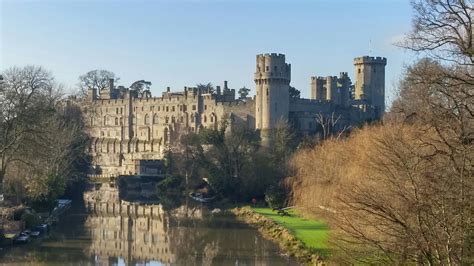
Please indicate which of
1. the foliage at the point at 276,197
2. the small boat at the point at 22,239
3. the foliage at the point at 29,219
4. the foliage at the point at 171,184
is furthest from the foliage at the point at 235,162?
the small boat at the point at 22,239

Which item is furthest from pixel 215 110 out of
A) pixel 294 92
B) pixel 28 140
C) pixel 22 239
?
pixel 22 239

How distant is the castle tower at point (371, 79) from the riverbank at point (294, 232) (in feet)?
120

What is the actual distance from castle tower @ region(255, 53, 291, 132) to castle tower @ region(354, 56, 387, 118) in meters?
13.8

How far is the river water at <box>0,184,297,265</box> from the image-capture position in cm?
2219

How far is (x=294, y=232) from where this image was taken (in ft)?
85.2

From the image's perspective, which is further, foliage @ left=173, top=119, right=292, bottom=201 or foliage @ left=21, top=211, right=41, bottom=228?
foliage @ left=173, top=119, right=292, bottom=201

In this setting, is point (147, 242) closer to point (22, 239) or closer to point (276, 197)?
point (22, 239)

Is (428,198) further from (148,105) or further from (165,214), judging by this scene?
(148,105)

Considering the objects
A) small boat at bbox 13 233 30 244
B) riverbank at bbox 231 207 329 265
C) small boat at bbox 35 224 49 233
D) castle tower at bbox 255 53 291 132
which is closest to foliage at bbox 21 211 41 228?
small boat at bbox 35 224 49 233

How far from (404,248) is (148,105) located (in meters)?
69.0

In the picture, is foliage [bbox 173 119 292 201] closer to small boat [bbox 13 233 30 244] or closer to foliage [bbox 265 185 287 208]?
foliage [bbox 265 185 287 208]

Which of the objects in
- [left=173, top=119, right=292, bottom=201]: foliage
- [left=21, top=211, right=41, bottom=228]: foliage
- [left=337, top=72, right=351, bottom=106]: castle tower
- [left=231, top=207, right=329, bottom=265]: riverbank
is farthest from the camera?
[left=337, top=72, right=351, bottom=106]: castle tower

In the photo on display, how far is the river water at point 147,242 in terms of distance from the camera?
22188 mm

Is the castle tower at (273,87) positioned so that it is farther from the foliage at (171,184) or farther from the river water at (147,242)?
the river water at (147,242)
